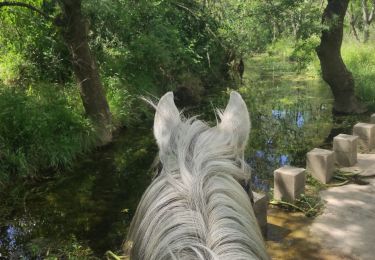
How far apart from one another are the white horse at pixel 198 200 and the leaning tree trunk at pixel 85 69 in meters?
5.78

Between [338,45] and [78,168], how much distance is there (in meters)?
6.19

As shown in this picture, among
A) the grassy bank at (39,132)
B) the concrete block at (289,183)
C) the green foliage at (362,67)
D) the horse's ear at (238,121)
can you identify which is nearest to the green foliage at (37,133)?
the grassy bank at (39,132)

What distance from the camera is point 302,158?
752cm

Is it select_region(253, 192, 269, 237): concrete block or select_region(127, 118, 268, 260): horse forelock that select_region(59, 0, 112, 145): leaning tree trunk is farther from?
select_region(127, 118, 268, 260): horse forelock

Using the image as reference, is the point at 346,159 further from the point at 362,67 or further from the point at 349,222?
the point at 362,67

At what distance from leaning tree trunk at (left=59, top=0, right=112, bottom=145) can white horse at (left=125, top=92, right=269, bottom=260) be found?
5780 mm

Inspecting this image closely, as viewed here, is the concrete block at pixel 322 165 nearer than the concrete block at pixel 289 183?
No

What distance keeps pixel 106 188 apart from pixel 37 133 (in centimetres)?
168

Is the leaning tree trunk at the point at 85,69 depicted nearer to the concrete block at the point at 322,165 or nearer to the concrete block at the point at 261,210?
the concrete block at the point at 322,165

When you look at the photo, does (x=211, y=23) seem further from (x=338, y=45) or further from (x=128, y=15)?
(x=338, y=45)

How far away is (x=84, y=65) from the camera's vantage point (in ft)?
25.1

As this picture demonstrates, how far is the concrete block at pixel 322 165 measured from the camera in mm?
5681

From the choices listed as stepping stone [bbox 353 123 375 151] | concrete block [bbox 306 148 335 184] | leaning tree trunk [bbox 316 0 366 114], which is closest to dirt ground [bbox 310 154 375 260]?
concrete block [bbox 306 148 335 184]

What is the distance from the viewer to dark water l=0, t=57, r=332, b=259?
16.3 ft
